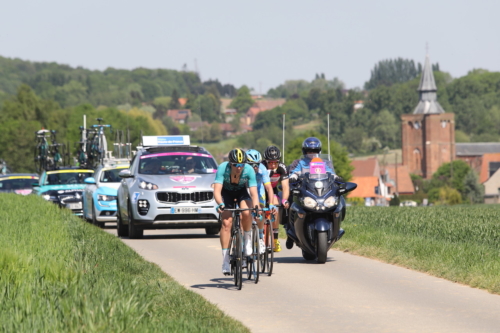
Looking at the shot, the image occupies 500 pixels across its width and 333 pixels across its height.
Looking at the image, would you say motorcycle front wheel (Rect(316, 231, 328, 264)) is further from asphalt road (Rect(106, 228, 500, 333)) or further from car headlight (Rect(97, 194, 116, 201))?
car headlight (Rect(97, 194, 116, 201))

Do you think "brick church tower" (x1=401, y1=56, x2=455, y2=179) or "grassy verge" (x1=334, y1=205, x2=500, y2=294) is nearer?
"grassy verge" (x1=334, y1=205, x2=500, y2=294)

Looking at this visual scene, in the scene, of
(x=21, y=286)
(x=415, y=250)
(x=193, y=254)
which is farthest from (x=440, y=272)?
(x=21, y=286)

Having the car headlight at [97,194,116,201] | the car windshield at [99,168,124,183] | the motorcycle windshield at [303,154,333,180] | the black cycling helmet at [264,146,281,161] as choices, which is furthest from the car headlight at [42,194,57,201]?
the motorcycle windshield at [303,154,333,180]

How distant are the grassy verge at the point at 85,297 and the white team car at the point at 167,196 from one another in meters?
5.67

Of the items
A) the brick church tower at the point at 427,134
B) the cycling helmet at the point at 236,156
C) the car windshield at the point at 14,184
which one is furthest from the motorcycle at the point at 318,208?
the brick church tower at the point at 427,134

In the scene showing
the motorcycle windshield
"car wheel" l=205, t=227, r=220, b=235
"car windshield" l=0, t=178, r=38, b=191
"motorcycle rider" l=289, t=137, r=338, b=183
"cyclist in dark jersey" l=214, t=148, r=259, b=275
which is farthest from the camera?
"car windshield" l=0, t=178, r=38, b=191

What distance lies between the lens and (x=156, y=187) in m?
18.1

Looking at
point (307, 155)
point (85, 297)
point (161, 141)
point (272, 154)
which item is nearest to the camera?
point (85, 297)

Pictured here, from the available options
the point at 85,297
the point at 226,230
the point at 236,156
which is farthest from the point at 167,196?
the point at 85,297

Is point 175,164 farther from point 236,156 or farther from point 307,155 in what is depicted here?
point 236,156

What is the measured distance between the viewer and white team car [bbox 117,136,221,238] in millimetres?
17984

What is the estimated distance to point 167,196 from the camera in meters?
18.1

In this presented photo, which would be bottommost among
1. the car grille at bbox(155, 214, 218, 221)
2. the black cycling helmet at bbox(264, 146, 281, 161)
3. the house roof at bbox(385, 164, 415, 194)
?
the house roof at bbox(385, 164, 415, 194)

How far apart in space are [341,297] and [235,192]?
6.16ft
